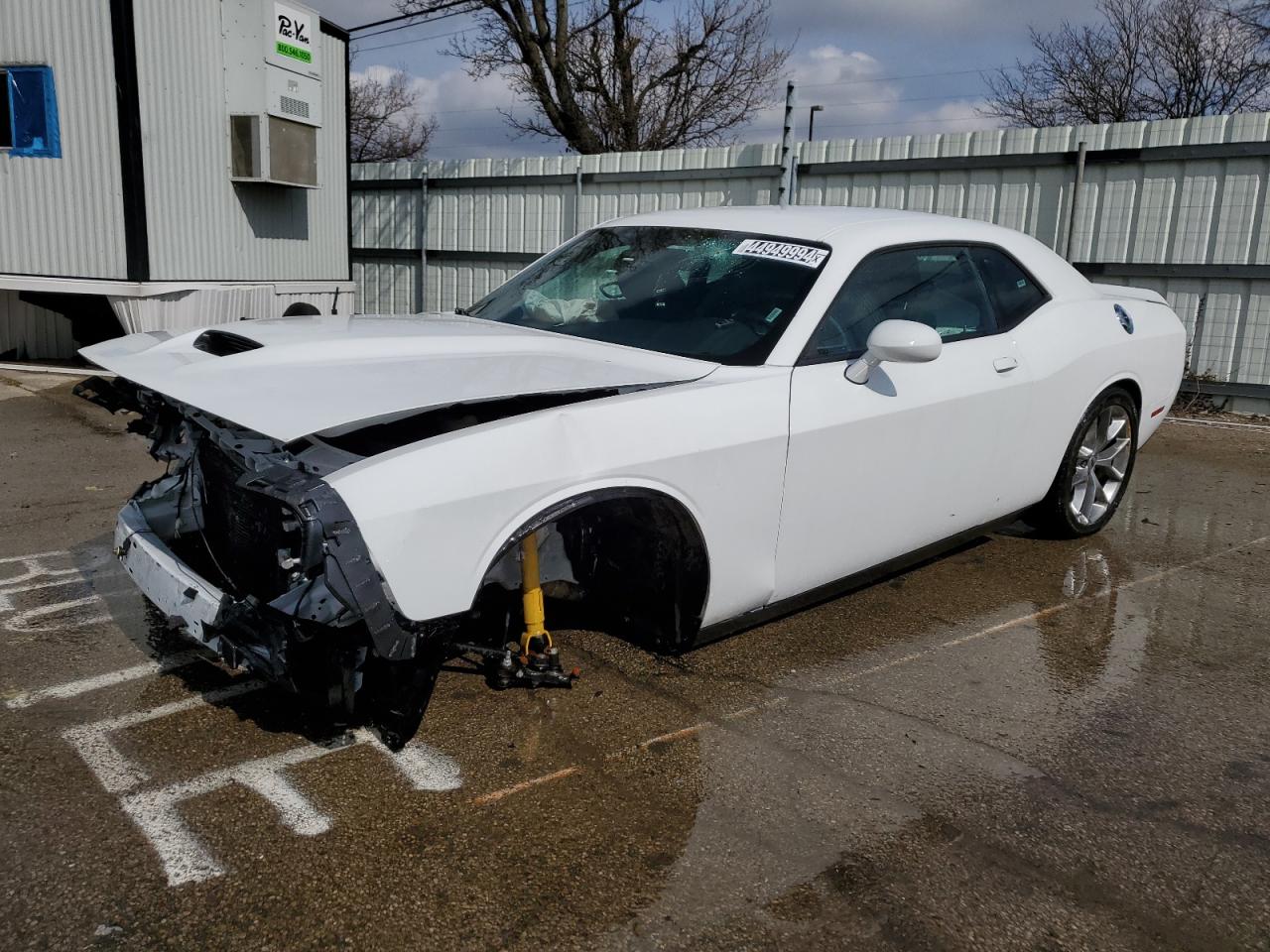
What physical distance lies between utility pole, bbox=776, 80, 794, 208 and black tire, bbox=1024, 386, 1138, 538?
19.7ft

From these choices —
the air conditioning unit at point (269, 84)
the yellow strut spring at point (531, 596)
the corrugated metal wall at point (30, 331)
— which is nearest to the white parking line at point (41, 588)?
the yellow strut spring at point (531, 596)

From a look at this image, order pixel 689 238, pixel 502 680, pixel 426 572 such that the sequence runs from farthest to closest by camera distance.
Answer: pixel 689 238 → pixel 502 680 → pixel 426 572

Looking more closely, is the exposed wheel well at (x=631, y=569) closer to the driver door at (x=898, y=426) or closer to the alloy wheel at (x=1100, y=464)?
the driver door at (x=898, y=426)

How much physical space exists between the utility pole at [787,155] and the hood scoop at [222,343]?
26.2 feet

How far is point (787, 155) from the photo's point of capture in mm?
10836

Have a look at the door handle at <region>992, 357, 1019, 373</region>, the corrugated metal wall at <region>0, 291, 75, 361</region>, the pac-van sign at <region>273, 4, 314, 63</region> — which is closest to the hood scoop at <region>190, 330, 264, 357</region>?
the door handle at <region>992, 357, 1019, 373</region>

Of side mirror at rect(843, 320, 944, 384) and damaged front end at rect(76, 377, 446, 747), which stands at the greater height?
side mirror at rect(843, 320, 944, 384)

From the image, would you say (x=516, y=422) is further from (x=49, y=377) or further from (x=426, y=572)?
(x=49, y=377)

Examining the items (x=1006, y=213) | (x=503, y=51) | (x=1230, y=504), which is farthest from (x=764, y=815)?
(x=503, y=51)

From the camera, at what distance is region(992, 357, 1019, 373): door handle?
4.29 metres

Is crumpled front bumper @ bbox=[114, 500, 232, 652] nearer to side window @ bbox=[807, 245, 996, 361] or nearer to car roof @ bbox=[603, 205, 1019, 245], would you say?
side window @ bbox=[807, 245, 996, 361]

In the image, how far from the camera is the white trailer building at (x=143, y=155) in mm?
9820

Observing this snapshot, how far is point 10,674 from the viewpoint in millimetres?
3592

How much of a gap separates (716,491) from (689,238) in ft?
4.66
